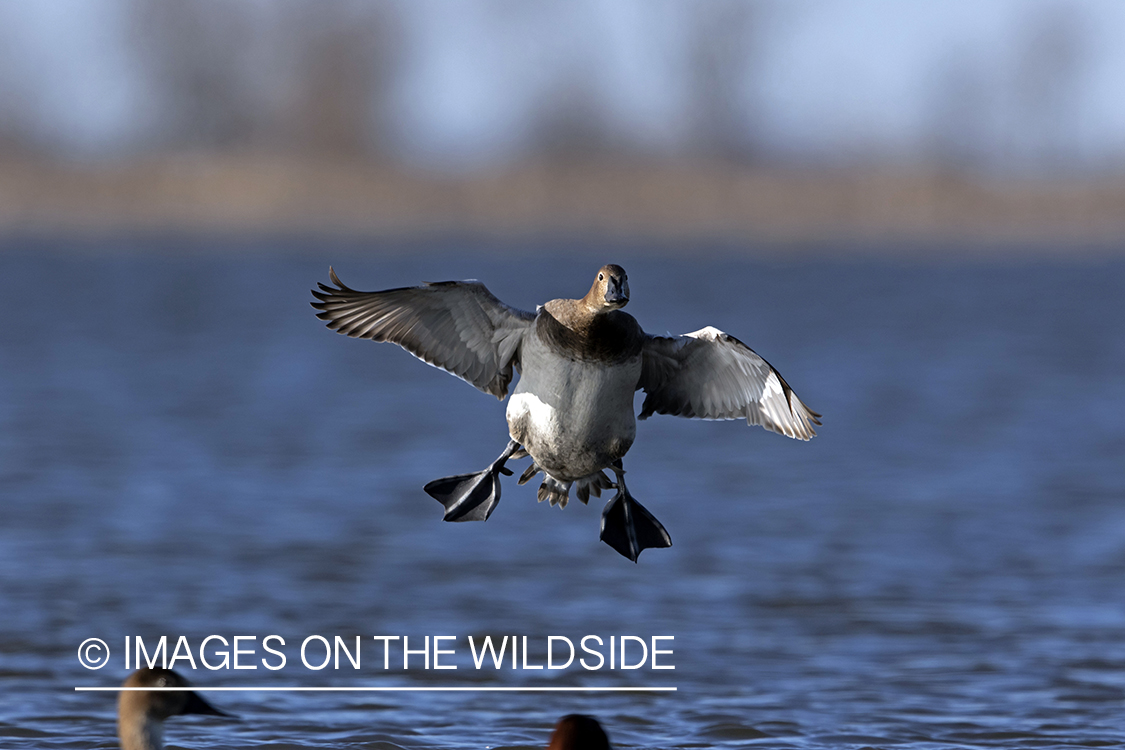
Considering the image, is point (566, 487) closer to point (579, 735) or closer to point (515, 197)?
point (579, 735)

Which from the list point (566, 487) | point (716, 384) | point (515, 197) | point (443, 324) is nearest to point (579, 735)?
point (566, 487)

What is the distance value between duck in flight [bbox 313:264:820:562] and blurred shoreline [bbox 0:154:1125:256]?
49.2 m

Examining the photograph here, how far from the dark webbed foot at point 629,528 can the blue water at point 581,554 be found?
6.42ft

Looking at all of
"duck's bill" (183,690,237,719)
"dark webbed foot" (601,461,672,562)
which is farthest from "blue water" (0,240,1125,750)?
"dark webbed foot" (601,461,672,562)

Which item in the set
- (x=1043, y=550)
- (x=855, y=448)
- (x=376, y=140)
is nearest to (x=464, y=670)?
(x=1043, y=550)

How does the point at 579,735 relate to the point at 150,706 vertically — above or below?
below

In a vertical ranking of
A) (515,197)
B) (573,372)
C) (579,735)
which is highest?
(515,197)

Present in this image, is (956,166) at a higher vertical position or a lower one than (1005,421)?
higher

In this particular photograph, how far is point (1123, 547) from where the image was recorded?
47.3ft

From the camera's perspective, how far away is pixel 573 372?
6.62 m

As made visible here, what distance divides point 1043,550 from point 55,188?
4848 cm

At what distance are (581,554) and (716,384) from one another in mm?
6984

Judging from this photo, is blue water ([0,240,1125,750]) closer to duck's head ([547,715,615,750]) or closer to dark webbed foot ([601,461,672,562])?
dark webbed foot ([601,461,672,562])

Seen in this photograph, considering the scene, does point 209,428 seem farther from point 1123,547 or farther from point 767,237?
point 767,237
